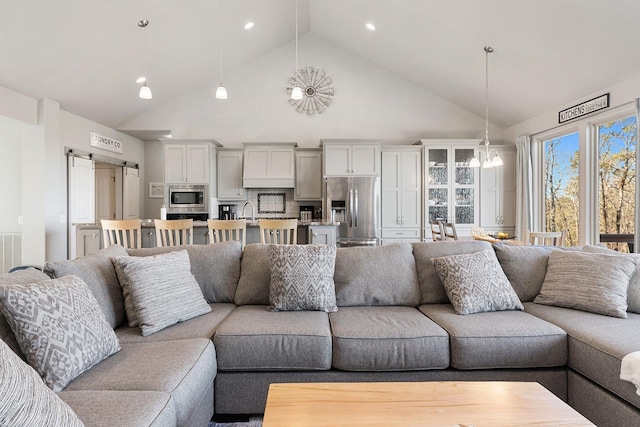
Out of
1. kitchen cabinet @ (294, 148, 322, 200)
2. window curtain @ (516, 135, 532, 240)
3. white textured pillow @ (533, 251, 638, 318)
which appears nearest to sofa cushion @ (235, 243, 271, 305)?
white textured pillow @ (533, 251, 638, 318)

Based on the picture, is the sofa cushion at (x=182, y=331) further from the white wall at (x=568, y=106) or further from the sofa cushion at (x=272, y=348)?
the white wall at (x=568, y=106)

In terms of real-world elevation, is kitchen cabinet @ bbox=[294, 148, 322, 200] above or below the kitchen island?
above

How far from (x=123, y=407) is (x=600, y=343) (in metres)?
2.08

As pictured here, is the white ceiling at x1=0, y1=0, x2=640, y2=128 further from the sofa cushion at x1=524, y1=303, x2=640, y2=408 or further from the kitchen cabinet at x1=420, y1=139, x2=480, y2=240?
the sofa cushion at x1=524, y1=303, x2=640, y2=408

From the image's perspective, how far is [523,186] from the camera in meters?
5.59

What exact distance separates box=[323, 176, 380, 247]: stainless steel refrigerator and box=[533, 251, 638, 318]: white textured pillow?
3.59 meters

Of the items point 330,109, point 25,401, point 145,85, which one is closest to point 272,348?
point 25,401

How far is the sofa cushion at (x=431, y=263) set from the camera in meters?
2.43

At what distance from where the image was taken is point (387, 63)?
249 inches

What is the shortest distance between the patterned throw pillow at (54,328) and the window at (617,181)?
4840 millimetres

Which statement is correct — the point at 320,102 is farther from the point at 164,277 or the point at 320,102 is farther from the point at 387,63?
the point at 164,277

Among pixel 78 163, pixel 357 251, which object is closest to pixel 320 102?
pixel 78 163

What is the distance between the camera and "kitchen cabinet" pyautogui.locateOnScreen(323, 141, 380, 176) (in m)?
Result: 6.02

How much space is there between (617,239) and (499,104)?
8.74 feet
